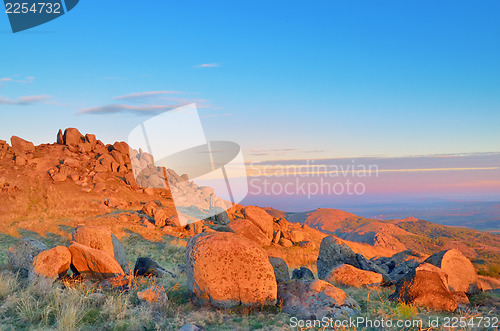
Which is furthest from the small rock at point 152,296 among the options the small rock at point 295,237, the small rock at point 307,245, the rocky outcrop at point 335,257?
the small rock at point 295,237

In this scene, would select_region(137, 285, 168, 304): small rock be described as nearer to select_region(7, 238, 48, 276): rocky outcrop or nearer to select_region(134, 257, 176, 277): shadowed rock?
select_region(134, 257, 176, 277): shadowed rock

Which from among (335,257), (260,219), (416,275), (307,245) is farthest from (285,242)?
(416,275)

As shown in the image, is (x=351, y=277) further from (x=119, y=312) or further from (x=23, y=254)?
(x=23, y=254)

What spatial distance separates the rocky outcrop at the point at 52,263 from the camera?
10.6 metres

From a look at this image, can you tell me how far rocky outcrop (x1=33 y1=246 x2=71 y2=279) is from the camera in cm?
1056

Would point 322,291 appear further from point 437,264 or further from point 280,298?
point 437,264

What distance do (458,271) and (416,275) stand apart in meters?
4.23

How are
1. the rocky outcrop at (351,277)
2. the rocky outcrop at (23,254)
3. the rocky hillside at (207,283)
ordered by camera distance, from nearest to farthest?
1. the rocky hillside at (207,283)
2. the rocky outcrop at (23,254)
3. the rocky outcrop at (351,277)

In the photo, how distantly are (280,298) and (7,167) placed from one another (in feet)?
143

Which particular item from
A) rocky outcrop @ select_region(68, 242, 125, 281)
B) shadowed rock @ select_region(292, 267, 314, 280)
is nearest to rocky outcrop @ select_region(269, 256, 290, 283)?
shadowed rock @ select_region(292, 267, 314, 280)

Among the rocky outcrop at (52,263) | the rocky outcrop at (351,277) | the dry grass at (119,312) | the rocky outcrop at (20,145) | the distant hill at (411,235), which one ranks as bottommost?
the distant hill at (411,235)

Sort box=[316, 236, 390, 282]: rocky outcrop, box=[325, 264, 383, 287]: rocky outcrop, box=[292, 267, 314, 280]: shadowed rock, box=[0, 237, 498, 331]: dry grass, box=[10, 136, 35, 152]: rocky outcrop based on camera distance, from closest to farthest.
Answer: box=[0, 237, 498, 331]: dry grass → box=[325, 264, 383, 287]: rocky outcrop → box=[292, 267, 314, 280]: shadowed rock → box=[316, 236, 390, 282]: rocky outcrop → box=[10, 136, 35, 152]: rocky outcrop

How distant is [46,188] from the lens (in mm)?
38406

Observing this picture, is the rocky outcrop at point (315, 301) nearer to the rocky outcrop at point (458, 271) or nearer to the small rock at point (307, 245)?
the rocky outcrop at point (458, 271)
